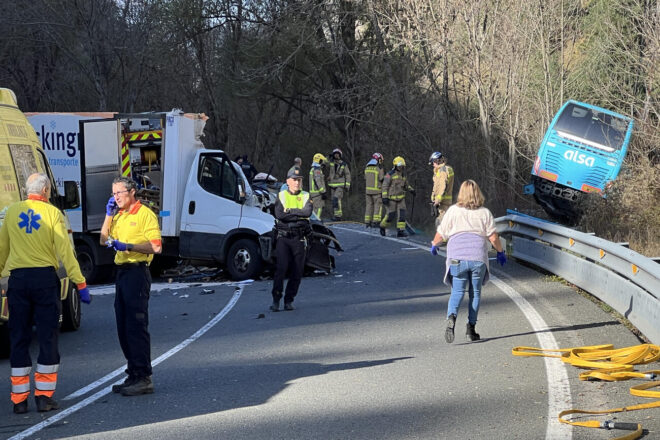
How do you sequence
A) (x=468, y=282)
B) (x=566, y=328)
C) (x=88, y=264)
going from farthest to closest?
1. (x=88, y=264)
2. (x=566, y=328)
3. (x=468, y=282)

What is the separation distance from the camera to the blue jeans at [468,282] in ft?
30.4

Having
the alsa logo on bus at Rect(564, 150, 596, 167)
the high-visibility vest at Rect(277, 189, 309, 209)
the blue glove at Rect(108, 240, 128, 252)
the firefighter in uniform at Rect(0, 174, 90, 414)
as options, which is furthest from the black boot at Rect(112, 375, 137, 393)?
→ the alsa logo on bus at Rect(564, 150, 596, 167)

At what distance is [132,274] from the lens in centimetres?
777

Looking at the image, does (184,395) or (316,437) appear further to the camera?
(184,395)

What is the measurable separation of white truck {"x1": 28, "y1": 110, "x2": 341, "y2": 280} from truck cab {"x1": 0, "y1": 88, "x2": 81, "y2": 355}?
471 cm

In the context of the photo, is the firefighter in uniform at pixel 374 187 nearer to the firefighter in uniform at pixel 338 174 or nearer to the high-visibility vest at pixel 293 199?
the firefighter in uniform at pixel 338 174

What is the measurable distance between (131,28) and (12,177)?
25.0 m

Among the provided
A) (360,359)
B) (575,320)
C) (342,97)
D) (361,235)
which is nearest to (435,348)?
(360,359)

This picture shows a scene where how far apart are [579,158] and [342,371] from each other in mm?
13856

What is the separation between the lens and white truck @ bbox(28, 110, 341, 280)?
15719 mm

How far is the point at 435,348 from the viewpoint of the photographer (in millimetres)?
9133

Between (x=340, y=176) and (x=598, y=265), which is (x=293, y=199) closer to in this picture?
(x=598, y=265)

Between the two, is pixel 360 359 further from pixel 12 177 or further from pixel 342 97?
pixel 342 97

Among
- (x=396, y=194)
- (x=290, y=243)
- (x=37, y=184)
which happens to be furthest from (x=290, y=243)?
(x=396, y=194)
